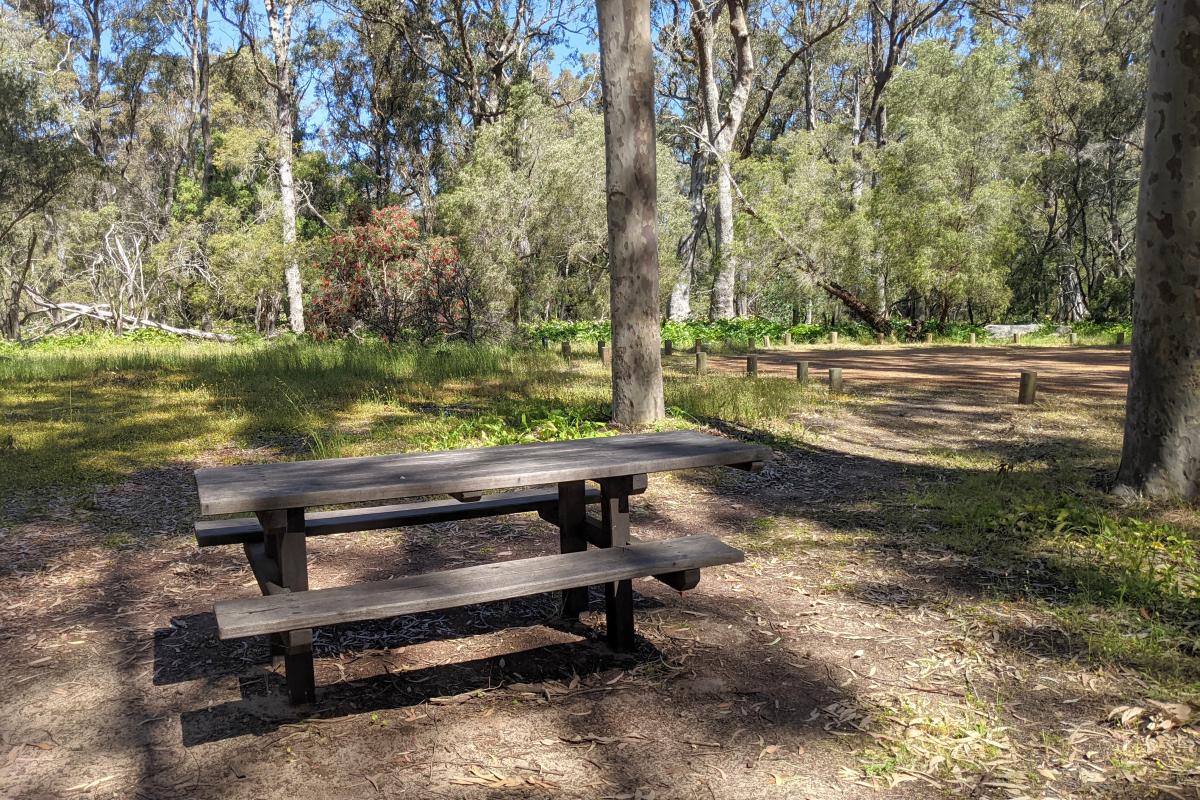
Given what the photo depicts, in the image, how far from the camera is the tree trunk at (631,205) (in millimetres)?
7453

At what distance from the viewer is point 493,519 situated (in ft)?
18.5

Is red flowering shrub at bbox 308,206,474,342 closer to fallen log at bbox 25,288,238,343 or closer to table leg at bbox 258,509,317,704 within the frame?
fallen log at bbox 25,288,238,343

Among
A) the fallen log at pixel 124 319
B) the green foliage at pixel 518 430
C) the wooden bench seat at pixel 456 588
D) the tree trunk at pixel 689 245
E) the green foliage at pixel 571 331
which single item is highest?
the tree trunk at pixel 689 245

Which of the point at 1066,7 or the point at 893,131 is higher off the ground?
the point at 1066,7

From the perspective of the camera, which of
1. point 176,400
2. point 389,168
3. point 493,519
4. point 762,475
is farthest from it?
point 389,168

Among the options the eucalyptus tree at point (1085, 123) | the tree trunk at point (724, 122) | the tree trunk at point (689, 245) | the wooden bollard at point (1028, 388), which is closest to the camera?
the wooden bollard at point (1028, 388)

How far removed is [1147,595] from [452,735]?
3202mm

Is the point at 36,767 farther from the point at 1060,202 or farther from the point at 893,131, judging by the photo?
the point at 1060,202

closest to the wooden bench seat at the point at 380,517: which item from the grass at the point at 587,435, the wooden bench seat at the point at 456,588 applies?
the wooden bench seat at the point at 456,588

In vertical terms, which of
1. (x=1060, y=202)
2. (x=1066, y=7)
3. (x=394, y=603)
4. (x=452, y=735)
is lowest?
(x=452, y=735)

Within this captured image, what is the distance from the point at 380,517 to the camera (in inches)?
146

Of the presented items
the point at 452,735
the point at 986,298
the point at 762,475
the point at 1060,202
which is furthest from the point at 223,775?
the point at 1060,202

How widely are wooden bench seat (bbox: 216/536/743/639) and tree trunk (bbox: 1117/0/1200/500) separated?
10.9ft

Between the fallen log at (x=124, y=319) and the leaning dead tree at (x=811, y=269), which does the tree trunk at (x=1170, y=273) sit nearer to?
the leaning dead tree at (x=811, y=269)
